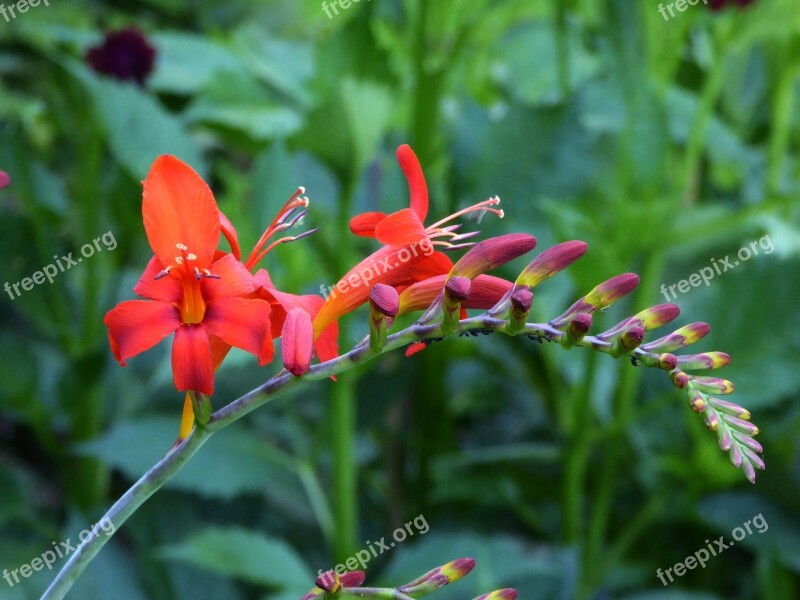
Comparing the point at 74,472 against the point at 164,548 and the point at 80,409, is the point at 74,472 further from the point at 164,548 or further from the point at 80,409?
the point at 164,548

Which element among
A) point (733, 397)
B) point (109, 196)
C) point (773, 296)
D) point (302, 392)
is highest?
point (109, 196)

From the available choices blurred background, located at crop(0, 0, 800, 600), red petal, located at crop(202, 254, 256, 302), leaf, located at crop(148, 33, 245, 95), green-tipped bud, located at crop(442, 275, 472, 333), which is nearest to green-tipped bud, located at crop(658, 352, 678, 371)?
green-tipped bud, located at crop(442, 275, 472, 333)

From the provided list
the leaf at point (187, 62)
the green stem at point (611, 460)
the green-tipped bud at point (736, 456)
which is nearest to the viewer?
the green-tipped bud at point (736, 456)

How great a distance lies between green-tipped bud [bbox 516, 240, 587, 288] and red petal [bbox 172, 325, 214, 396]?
0.57ft

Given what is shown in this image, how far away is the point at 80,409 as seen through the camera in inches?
59.6

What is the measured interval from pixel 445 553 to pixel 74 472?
0.74 metres

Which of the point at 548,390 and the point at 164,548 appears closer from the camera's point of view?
the point at 164,548

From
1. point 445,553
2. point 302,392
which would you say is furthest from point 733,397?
point 302,392

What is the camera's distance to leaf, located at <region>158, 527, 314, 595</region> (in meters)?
1.17

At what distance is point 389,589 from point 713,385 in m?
0.20

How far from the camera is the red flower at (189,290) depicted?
473mm

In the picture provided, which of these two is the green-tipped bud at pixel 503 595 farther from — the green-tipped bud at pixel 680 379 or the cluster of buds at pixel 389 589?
the green-tipped bud at pixel 680 379

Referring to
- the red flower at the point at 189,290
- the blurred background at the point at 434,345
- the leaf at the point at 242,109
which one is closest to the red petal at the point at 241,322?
the red flower at the point at 189,290

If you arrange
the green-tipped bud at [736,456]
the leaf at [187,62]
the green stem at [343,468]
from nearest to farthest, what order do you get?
1. the green-tipped bud at [736,456]
2. the green stem at [343,468]
3. the leaf at [187,62]
